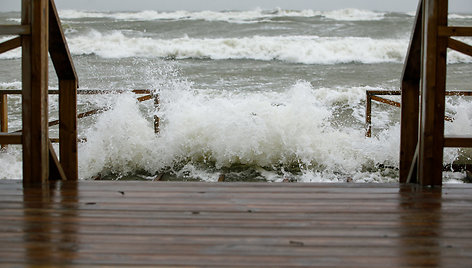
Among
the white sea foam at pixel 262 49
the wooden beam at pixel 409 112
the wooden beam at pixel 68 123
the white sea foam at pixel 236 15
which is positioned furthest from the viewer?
the white sea foam at pixel 236 15

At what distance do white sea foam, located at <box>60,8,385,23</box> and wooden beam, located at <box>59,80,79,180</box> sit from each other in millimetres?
→ 22281

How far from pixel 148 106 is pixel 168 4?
57.7 ft

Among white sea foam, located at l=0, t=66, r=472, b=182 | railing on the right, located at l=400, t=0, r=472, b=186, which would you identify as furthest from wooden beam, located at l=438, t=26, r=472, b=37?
white sea foam, located at l=0, t=66, r=472, b=182

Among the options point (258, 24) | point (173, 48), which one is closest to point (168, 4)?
point (258, 24)

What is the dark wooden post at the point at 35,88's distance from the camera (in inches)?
108

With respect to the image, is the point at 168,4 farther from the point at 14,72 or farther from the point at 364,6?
the point at 14,72

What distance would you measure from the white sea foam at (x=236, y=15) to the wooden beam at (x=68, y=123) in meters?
22.3

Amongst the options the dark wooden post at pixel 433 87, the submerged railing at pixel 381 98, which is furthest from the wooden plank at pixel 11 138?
the submerged railing at pixel 381 98

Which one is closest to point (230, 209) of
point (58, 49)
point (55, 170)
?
point (55, 170)

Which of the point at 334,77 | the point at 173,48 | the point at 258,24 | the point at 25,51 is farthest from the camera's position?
the point at 258,24

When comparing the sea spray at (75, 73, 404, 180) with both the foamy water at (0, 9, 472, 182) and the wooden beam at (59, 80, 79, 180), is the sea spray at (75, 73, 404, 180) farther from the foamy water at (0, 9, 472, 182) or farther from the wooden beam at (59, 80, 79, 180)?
the wooden beam at (59, 80, 79, 180)

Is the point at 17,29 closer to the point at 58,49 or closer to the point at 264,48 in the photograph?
the point at 58,49

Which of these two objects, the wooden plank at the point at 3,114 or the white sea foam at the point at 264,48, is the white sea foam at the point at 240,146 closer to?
the wooden plank at the point at 3,114

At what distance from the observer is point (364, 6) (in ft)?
89.8
